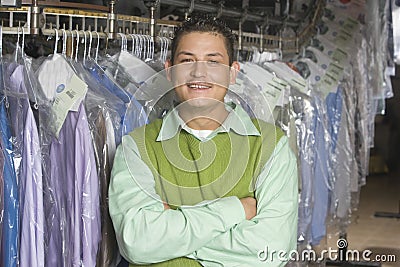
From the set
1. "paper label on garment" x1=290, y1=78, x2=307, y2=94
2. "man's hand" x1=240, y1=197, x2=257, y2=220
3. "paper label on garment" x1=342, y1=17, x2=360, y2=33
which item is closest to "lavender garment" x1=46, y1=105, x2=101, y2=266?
"man's hand" x1=240, y1=197, x2=257, y2=220

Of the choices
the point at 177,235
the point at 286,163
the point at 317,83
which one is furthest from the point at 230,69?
the point at 317,83

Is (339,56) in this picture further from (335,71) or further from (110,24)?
(110,24)

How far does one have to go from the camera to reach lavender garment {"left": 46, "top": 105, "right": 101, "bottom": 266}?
1576 millimetres

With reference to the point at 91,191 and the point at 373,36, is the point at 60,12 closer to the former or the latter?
the point at 91,191

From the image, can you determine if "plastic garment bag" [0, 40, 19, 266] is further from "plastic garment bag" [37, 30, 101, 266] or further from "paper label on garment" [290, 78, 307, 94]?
"paper label on garment" [290, 78, 307, 94]

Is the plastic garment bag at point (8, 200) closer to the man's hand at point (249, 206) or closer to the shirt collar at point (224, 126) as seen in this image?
the shirt collar at point (224, 126)

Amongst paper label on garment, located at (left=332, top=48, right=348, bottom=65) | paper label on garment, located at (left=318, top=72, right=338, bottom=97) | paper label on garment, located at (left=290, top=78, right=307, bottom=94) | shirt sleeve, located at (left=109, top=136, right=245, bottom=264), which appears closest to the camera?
shirt sleeve, located at (left=109, top=136, right=245, bottom=264)

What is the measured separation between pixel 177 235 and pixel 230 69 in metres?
0.37

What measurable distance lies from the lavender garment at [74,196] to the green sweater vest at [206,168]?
0.61 feet

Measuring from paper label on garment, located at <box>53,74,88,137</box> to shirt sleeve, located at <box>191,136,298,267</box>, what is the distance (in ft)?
1.44

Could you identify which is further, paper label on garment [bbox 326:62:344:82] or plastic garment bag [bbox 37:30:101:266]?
paper label on garment [bbox 326:62:344:82]

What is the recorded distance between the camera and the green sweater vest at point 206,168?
1432mm

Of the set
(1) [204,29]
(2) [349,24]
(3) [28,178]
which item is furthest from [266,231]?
(2) [349,24]

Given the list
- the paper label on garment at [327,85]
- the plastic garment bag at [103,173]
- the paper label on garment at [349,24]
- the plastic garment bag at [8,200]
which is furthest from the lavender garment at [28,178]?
the paper label on garment at [349,24]
